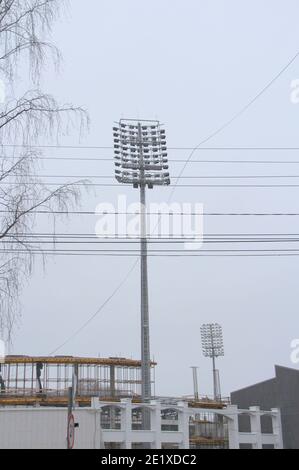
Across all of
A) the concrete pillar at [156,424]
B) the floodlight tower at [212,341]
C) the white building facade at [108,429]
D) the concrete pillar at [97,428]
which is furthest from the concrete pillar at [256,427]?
the floodlight tower at [212,341]

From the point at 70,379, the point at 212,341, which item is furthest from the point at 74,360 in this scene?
the point at 212,341

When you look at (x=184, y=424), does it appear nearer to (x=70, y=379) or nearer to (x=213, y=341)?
(x=70, y=379)

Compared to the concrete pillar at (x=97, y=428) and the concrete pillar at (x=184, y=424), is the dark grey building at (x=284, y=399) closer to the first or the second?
the concrete pillar at (x=184, y=424)

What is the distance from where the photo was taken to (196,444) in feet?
137

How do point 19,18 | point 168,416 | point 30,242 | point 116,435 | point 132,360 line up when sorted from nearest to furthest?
point 19,18, point 30,242, point 116,435, point 168,416, point 132,360

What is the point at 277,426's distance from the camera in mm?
40906

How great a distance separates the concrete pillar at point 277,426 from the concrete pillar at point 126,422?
10.8 m

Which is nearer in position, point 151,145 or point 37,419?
point 37,419

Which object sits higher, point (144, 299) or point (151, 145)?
point (151, 145)

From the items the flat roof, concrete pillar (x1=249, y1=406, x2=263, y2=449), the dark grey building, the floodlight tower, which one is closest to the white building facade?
concrete pillar (x1=249, y1=406, x2=263, y2=449)

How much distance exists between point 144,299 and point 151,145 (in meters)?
11.9

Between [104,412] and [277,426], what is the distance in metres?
10.9
